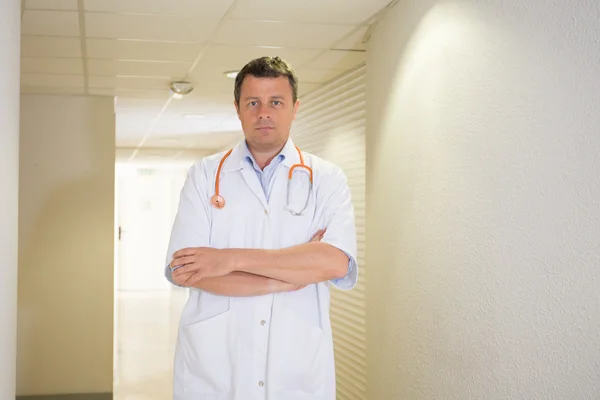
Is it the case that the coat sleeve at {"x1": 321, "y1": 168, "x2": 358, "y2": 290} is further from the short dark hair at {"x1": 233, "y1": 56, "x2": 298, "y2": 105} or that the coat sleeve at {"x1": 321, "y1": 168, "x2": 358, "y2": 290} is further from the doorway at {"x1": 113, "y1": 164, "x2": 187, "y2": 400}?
the doorway at {"x1": 113, "y1": 164, "x2": 187, "y2": 400}

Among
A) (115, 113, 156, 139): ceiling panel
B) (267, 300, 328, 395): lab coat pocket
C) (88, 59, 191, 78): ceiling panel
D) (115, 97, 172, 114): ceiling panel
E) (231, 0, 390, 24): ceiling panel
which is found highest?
(231, 0, 390, 24): ceiling panel

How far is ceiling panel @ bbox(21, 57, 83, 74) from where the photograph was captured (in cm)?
482

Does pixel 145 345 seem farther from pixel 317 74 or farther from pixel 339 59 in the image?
pixel 339 59

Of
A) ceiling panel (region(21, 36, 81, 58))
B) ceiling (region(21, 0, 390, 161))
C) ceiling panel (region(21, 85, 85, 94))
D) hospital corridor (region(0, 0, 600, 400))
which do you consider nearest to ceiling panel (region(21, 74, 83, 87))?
ceiling (region(21, 0, 390, 161))

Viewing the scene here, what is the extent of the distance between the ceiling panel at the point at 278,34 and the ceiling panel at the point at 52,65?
1256 millimetres

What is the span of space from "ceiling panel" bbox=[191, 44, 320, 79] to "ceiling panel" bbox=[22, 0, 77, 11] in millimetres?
1049

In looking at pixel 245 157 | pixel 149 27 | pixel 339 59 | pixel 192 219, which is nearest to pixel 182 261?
pixel 192 219

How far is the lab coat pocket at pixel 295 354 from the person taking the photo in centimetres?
222

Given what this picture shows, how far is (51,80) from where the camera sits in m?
5.48

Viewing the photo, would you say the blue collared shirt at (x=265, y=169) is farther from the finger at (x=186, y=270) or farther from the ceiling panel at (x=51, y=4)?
the ceiling panel at (x=51, y=4)

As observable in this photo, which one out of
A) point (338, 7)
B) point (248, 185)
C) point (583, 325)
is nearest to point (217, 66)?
point (338, 7)

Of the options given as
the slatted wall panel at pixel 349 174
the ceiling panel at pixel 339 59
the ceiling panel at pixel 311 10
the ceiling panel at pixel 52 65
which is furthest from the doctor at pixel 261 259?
the ceiling panel at pixel 52 65

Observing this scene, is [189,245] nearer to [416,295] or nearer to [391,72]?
[416,295]

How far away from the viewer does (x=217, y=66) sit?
5.04 m
